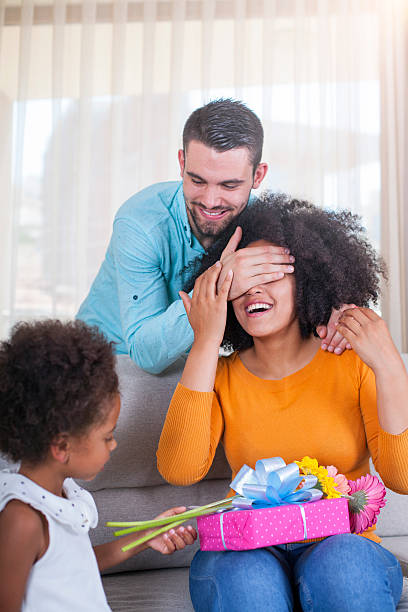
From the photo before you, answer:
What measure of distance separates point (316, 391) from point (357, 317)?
198mm

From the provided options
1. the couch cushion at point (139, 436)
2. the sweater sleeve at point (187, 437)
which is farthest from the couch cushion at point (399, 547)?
the sweater sleeve at point (187, 437)

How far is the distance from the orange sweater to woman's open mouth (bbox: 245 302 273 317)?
0.55ft

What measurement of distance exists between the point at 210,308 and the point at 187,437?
0.29 meters

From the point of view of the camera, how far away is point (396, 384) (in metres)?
1.31

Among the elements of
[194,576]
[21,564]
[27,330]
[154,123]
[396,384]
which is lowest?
[194,576]

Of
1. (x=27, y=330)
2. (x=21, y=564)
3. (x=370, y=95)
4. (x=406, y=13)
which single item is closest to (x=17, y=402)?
(x=27, y=330)

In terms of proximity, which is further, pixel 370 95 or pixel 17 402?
pixel 370 95

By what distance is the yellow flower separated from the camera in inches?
49.8

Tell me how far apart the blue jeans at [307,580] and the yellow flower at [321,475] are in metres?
0.09

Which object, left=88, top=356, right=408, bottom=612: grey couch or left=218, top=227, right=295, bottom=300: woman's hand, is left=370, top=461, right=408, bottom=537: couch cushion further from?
left=218, top=227, right=295, bottom=300: woman's hand

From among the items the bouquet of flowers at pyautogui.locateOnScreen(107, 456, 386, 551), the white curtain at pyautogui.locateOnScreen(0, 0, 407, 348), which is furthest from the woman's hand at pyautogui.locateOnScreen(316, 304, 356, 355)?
the white curtain at pyautogui.locateOnScreen(0, 0, 407, 348)

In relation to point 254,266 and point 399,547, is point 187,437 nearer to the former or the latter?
point 254,266

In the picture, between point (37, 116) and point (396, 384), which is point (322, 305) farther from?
point (37, 116)

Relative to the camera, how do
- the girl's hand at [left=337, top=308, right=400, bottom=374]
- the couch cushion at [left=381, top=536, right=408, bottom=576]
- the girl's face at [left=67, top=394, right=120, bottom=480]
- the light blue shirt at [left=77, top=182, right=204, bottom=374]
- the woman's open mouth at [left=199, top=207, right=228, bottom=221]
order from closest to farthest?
the girl's face at [left=67, top=394, right=120, bottom=480] < the girl's hand at [left=337, top=308, right=400, bottom=374] < the couch cushion at [left=381, top=536, right=408, bottom=576] < the light blue shirt at [left=77, top=182, right=204, bottom=374] < the woman's open mouth at [left=199, top=207, right=228, bottom=221]
